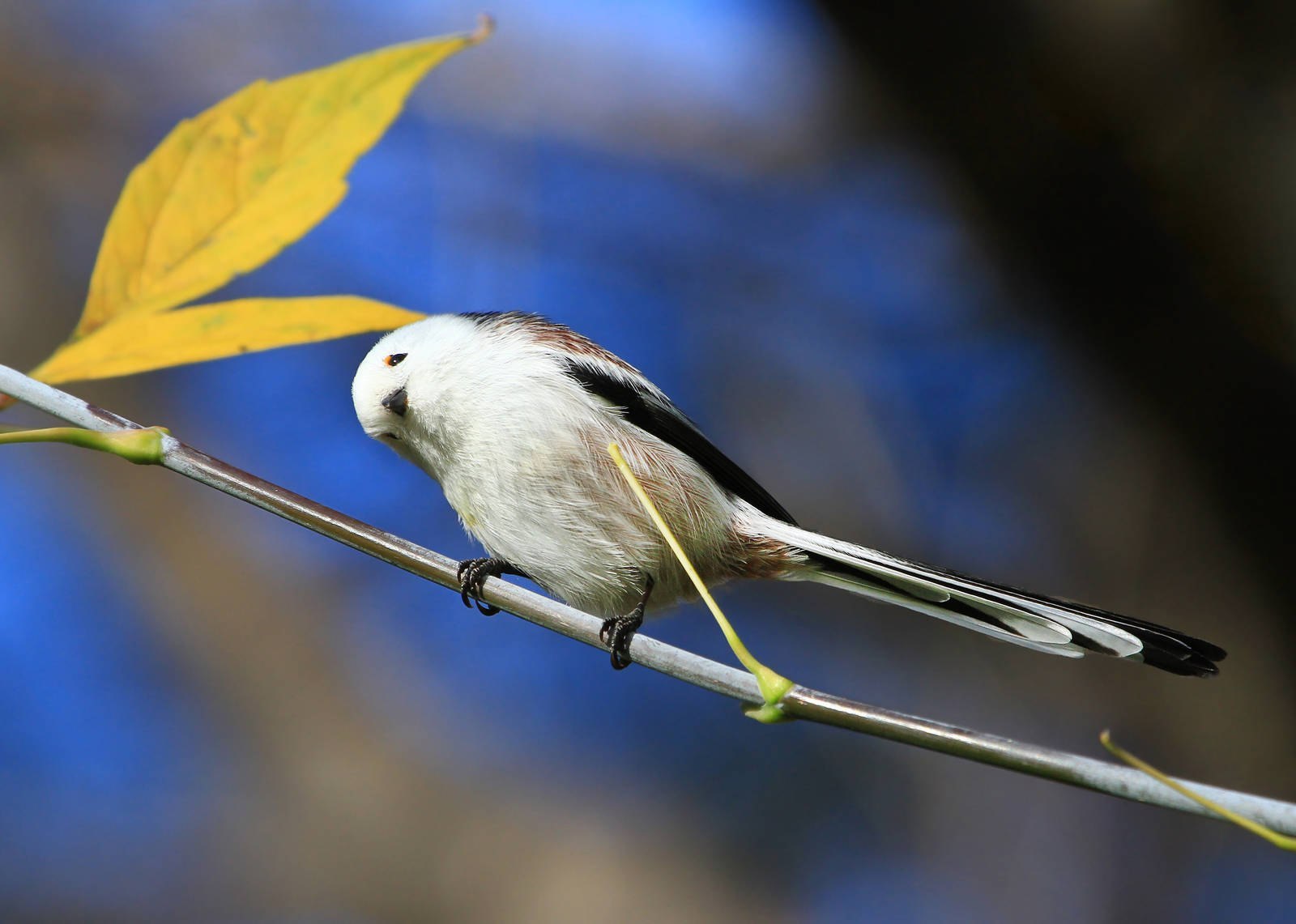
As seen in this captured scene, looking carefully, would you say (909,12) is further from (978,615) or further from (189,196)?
(189,196)

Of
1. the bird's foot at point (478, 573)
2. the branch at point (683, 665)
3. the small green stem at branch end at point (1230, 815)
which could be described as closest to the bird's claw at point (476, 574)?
the bird's foot at point (478, 573)

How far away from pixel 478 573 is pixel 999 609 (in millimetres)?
290

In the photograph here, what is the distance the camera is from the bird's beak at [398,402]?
0.52 meters

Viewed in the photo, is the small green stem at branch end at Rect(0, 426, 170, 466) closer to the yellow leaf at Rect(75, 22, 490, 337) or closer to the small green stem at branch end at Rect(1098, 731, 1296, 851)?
the yellow leaf at Rect(75, 22, 490, 337)

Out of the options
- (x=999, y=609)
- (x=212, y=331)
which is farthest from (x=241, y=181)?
(x=999, y=609)

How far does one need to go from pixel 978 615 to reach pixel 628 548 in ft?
0.65

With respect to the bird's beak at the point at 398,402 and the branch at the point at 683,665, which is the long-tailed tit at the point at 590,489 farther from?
the branch at the point at 683,665

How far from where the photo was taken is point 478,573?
23.3 inches

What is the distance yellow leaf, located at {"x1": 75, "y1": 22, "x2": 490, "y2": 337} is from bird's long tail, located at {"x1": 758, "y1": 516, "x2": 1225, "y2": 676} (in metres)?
0.34

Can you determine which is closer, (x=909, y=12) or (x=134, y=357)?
(x=134, y=357)

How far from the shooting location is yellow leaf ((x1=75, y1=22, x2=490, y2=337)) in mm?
345

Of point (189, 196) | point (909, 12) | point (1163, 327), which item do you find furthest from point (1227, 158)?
point (189, 196)

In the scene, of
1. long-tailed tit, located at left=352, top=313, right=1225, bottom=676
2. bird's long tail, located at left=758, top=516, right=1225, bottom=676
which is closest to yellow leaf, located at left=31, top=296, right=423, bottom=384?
long-tailed tit, located at left=352, top=313, right=1225, bottom=676

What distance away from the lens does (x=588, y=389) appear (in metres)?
0.65
